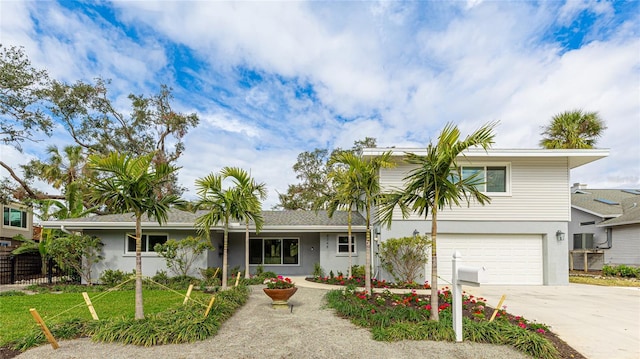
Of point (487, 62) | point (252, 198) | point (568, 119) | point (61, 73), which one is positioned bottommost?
point (252, 198)

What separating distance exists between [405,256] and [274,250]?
630 centimetres

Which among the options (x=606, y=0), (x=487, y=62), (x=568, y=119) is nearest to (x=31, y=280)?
(x=487, y=62)

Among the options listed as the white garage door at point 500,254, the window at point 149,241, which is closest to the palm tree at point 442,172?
the white garage door at point 500,254

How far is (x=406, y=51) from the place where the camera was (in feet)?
40.8

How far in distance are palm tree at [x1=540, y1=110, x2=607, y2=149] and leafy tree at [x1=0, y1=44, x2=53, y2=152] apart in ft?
78.9

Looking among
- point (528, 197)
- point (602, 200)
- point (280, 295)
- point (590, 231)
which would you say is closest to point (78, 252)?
point (280, 295)

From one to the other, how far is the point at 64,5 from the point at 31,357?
1126 cm

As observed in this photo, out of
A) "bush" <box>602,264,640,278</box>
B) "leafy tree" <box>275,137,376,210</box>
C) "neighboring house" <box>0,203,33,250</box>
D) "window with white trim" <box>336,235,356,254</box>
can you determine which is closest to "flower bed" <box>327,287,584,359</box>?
"window with white trim" <box>336,235,356,254</box>

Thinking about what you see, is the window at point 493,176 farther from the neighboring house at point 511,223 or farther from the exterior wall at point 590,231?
the exterior wall at point 590,231

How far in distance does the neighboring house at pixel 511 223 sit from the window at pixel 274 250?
4824mm

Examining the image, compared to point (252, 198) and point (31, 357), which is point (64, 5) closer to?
point (252, 198)

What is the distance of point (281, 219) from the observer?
49.9 ft

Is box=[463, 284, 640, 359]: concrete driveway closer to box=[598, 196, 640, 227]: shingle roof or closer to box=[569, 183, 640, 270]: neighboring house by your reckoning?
box=[598, 196, 640, 227]: shingle roof

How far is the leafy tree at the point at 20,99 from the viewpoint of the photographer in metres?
14.3
